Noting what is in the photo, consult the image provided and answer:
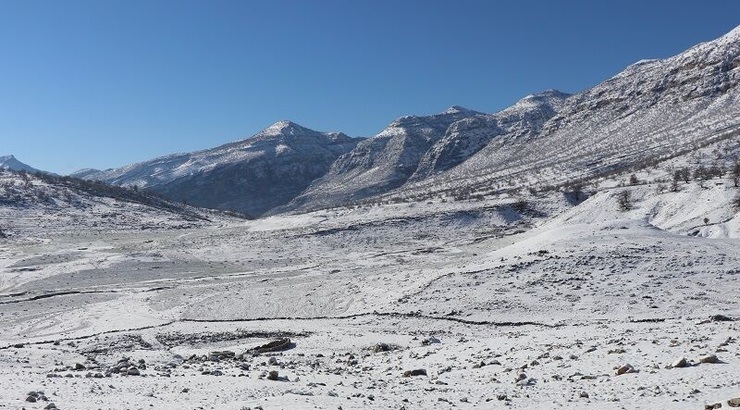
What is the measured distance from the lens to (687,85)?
19325 centimetres

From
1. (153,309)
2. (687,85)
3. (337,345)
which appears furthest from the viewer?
(687,85)

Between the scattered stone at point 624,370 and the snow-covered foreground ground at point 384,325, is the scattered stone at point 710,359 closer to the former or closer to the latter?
Answer: the snow-covered foreground ground at point 384,325

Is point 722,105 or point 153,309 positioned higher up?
point 722,105

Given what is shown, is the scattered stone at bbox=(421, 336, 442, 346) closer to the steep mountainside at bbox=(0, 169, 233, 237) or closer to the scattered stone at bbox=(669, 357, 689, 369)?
the scattered stone at bbox=(669, 357, 689, 369)

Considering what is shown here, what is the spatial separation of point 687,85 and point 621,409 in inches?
8212

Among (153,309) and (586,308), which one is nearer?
(586,308)

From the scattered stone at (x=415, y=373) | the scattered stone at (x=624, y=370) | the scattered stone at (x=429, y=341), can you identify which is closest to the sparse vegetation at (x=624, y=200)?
the scattered stone at (x=429, y=341)

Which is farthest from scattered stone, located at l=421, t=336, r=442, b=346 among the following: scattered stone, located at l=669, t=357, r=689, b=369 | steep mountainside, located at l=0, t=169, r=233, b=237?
steep mountainside, located at l=0, t=169, r=233, b=237

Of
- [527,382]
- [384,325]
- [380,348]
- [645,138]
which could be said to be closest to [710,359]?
[527,382]

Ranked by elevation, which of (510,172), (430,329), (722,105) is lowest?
(430,329)

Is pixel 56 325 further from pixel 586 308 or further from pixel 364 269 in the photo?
pixel 586 308

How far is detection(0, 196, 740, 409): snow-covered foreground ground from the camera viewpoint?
42.4 ft

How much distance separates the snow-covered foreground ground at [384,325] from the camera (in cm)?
1291

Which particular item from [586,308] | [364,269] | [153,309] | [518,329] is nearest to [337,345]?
[518,329]
